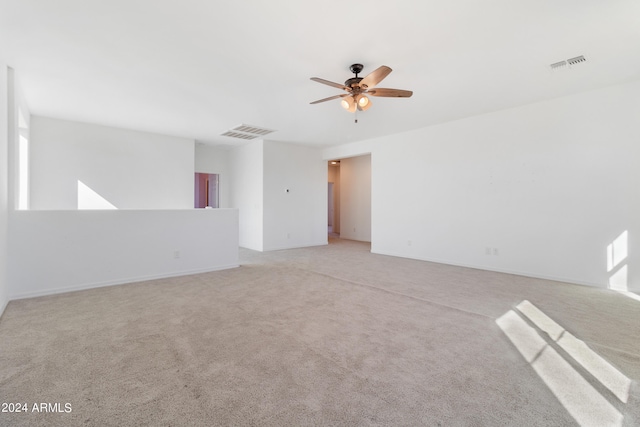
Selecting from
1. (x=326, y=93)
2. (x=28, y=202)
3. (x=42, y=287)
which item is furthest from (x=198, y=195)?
(x=326, y=93)

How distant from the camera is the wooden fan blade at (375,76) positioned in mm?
2715

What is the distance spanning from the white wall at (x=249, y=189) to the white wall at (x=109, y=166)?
1286 mm

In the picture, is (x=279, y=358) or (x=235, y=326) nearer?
(x=279, y=358)

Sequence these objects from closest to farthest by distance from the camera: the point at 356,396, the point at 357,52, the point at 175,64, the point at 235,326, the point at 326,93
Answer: the point at 356,396 < the point at 235,326 < the point at 357,52 < the point at 175,64 < the point at 326,93

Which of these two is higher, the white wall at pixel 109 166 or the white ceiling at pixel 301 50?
the white ceiling at pixel 301 50

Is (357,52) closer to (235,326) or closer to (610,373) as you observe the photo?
(235,326)

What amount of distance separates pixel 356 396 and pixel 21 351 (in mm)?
2518

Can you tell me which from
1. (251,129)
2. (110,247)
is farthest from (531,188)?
(110,247)

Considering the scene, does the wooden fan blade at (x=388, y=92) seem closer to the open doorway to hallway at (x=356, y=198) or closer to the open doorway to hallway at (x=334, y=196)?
the open doorway to hallway at (x=356, y=198)

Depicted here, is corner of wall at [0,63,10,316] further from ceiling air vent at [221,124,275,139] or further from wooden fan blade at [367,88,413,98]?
wooden fan blade at [367,88,413,98]

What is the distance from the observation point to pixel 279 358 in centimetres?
199

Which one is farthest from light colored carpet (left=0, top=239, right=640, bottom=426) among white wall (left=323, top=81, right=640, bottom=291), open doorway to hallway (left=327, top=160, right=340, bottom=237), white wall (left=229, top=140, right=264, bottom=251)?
open doorway to hallway (left=327, top=160, right=340, bottom=237)

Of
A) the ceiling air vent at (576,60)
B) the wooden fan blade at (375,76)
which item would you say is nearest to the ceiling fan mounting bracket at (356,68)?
the wooden fan blade at (375,76)

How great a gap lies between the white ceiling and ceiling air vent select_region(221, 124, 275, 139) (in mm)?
1224
